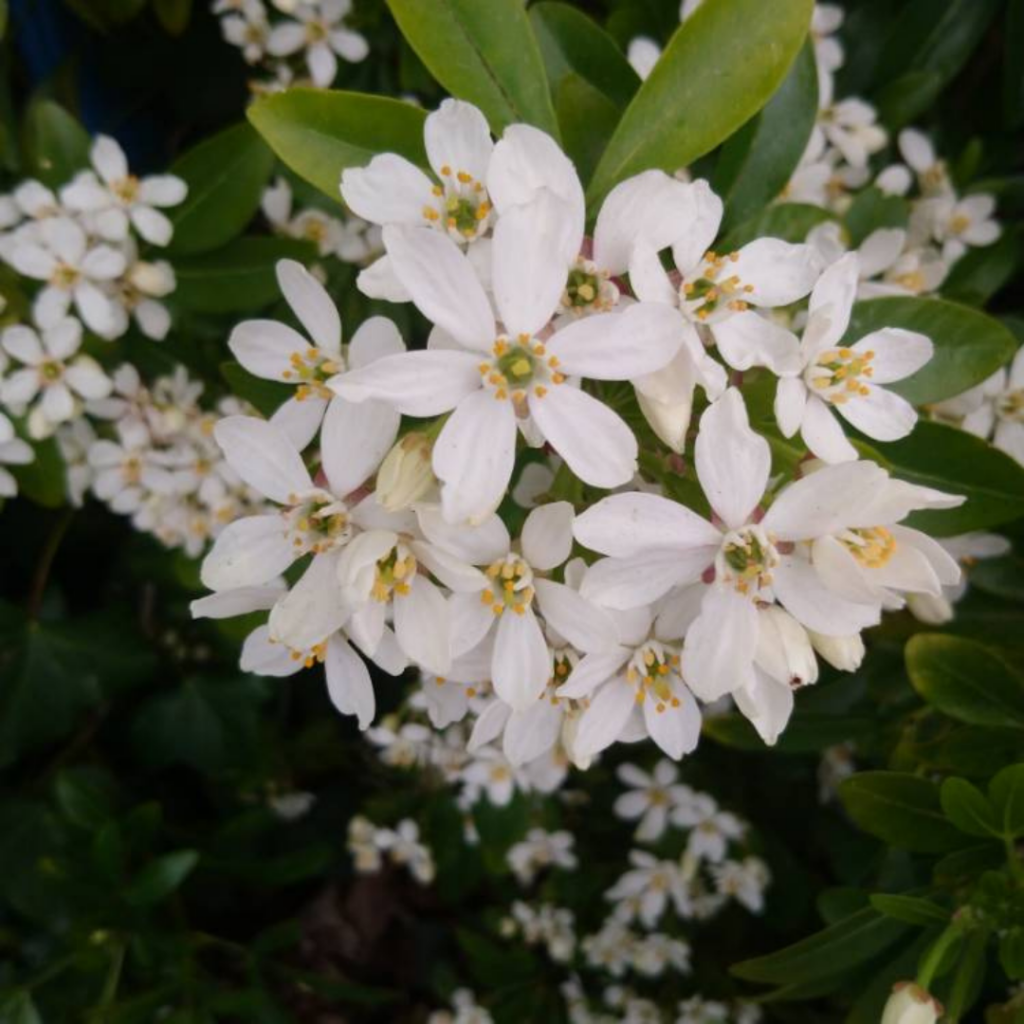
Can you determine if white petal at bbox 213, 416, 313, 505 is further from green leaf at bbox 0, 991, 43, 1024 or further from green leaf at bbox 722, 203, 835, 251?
green leaf at bbox 0, 991, 43, 1024

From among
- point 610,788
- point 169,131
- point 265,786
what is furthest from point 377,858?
point 169,131

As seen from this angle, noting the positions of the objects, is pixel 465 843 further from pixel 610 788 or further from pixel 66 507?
pixel 66 507

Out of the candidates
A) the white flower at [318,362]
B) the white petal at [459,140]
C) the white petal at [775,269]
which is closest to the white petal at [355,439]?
the white flower at [318,362]

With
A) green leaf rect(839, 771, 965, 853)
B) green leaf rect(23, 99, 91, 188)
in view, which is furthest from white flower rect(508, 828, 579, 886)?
green leaf rect(23, 99, 91, 188)

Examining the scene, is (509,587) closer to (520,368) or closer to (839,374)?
(520,368)

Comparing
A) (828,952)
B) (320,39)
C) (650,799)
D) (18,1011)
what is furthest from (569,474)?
(18,1011)

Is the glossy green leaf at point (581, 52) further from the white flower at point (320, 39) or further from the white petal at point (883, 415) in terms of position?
the white petal at point (883, 415)
